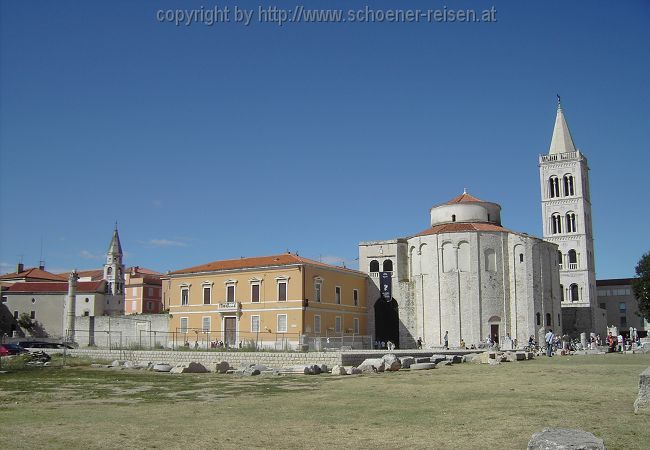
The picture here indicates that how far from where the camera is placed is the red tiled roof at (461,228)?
195ft

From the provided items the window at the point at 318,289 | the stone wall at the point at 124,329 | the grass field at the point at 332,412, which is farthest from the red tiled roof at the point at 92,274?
the grass field at the point at 332,412

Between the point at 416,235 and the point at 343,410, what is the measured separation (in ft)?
158

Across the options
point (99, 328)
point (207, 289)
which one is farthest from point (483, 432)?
point (99, 328)

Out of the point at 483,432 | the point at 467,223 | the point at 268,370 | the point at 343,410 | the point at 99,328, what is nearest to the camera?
the point at 483,432

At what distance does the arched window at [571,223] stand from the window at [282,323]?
47.0m

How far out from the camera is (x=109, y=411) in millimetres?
15539

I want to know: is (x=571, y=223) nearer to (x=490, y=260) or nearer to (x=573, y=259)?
(x=573, y=259)

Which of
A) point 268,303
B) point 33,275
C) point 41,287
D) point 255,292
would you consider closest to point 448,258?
point 268,303

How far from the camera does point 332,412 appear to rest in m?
14.7

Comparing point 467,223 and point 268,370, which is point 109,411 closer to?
point 268,370

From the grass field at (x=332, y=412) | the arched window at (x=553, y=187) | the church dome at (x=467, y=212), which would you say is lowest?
the grass field at (x=332, y=412)

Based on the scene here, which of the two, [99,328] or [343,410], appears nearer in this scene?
[343,410]

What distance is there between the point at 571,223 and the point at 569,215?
1122 mm

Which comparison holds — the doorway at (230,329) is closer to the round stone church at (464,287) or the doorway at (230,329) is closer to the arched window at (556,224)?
the round stone church at (464,287)
